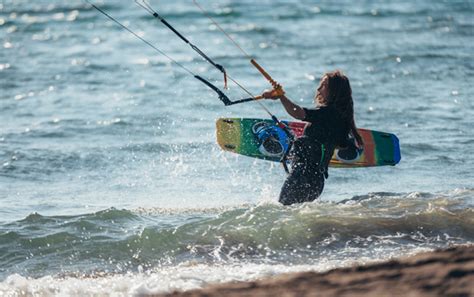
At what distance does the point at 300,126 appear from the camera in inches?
471

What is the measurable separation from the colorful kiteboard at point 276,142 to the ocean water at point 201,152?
17.7 inches

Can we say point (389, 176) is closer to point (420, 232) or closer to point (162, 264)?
point (420, 232)

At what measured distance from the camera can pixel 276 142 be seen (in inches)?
460

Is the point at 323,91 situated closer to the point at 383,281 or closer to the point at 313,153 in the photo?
the point at 313,153

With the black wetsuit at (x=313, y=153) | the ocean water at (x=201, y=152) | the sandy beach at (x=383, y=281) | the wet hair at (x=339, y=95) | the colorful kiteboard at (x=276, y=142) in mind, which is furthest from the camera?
the colorful kiteboard at (x=276, y=142)

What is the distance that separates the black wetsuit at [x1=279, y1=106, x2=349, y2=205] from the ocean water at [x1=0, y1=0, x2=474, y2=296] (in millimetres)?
159

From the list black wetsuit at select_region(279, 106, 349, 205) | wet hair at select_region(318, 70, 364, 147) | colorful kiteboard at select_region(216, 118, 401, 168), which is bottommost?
colorful kiteboard at select_region(216, 118, 401, 168)

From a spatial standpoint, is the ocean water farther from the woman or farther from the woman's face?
the woman's face

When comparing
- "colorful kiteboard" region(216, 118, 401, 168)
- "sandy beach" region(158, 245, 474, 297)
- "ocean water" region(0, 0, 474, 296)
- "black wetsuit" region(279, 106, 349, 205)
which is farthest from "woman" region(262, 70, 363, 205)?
"sandy beach" region(158, 245, 474, 297)

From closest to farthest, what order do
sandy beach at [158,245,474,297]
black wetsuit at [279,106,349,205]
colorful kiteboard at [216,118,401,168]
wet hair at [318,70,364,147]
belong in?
sandy beach at [158,245,474,297]
wet hair at [318,70,364,147]
black wetsuit at [279,106,349,205]
colorful kiteboard at [216,118,401,168]

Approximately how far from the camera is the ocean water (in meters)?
9.39

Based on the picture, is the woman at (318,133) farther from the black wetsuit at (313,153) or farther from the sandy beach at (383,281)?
the sandy beach at (383,281)

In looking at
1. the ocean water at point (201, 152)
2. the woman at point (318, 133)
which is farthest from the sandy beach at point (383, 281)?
the woman at point (318, 133)

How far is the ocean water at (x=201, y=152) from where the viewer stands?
939 cm
